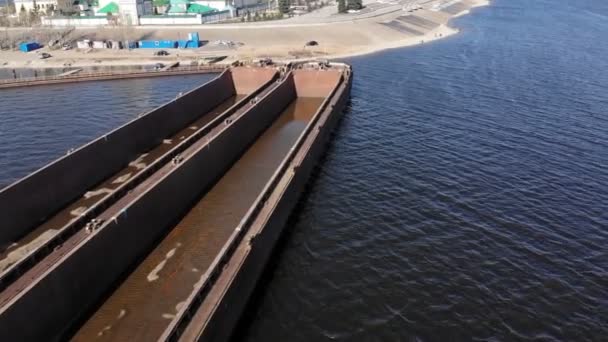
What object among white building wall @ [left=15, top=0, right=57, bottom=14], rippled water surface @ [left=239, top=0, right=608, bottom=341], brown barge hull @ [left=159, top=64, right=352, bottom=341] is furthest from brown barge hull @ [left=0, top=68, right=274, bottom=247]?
white building wall @ [left=15, top=0, right=57, bottom=14]

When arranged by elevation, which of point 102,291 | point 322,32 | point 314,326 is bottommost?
point 314,326

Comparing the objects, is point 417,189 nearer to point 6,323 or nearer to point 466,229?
point 466,229

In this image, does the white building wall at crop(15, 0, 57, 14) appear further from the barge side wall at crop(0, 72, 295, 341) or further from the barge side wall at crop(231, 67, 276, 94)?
the barge side wall at crop(0, 72, 295, 341)

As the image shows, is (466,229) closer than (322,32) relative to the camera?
Yes

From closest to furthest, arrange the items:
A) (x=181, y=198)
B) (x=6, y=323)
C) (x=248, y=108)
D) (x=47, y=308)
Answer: (x=6, y=323) → (x=47, y=308) → (x=181, y=198) → (x=248, y=108)

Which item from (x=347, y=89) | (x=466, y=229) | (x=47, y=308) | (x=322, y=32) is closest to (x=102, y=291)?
(x=47, y=308)

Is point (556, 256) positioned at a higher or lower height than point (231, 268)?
lower
